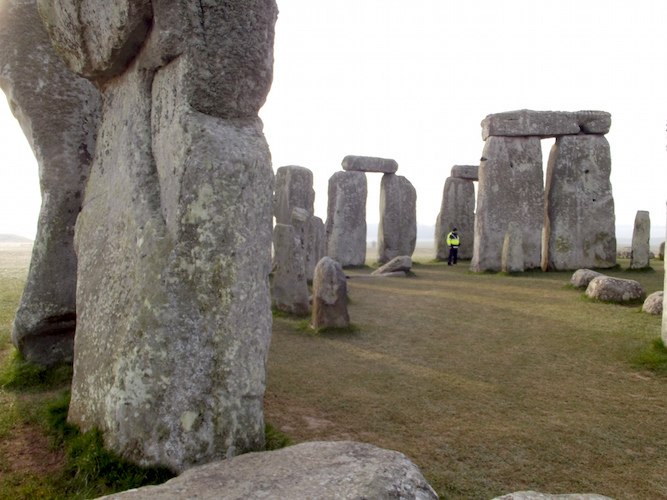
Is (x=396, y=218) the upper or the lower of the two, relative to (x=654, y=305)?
upper

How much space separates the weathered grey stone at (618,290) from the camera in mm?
8156

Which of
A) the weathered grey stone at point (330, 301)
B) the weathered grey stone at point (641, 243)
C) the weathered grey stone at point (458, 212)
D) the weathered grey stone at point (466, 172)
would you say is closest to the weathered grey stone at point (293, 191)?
the weathered grey stone at point (330, 301)

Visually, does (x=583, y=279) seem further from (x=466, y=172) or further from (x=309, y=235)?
(x=466, y=172)

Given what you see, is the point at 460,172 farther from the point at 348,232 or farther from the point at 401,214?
the point at 348,232

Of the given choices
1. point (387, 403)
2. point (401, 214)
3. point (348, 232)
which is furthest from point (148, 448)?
point (401, 214)

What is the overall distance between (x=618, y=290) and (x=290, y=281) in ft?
16.5

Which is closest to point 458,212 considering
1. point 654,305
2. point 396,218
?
point 396,218

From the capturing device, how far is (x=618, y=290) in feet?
26.9

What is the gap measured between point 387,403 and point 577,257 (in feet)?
34.5

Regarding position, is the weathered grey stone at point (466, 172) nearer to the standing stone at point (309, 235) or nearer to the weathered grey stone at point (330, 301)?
the standing stone at point (309, 235)

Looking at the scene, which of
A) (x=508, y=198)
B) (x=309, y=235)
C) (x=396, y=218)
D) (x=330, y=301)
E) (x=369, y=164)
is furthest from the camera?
(x=396, y=218)

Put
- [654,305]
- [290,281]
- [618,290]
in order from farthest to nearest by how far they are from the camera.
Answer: [618,290], [290,281], [654,305]

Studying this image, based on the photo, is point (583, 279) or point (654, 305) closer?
point (654, 305)

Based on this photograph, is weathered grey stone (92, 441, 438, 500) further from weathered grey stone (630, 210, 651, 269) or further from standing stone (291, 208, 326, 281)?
weathered grey stone (630, 210, 651, 269)
